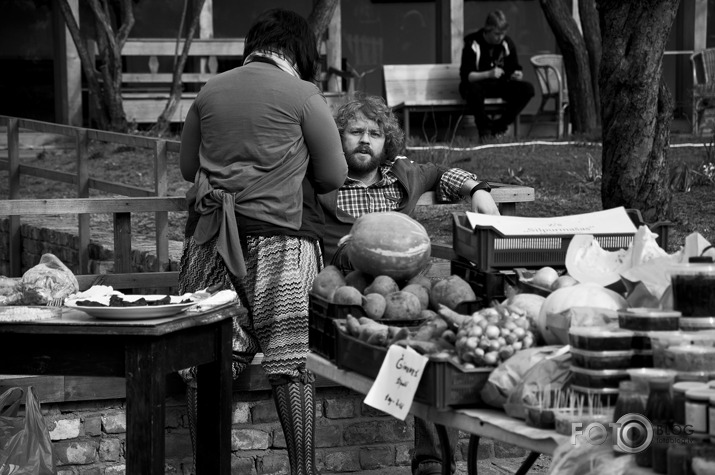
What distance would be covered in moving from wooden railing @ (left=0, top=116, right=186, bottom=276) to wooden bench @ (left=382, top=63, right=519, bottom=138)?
4.36 m

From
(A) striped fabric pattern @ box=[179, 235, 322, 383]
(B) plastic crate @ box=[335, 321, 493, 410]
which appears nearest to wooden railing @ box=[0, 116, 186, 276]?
(A) striped fabric pattern @ box=[179, 235, 322, 383]

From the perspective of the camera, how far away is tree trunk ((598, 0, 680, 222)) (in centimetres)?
664

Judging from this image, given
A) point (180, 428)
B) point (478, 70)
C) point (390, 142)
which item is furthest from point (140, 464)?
point (478, 70)

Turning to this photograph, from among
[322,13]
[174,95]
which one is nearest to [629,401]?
[322,13]

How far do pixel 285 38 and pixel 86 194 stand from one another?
15.1 feet

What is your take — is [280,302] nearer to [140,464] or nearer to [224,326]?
[224,326]

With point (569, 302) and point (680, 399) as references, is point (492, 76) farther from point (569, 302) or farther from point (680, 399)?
point (680, 399)

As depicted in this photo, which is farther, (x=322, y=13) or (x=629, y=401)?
(x=322, y=13)

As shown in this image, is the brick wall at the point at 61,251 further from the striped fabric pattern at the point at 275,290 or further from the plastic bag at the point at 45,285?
the plastic bag at the point at 45,285

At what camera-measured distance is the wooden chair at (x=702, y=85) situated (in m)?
13.0

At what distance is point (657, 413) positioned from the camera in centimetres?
211

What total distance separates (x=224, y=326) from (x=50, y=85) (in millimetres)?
12373

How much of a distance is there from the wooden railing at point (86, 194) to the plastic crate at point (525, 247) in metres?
2.34

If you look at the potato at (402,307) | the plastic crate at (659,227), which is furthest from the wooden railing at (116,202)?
the potato at (402,307)
